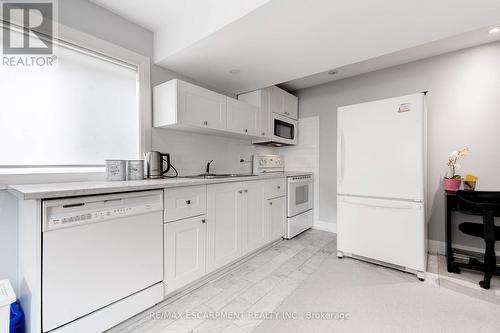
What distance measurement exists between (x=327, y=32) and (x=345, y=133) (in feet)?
3.70

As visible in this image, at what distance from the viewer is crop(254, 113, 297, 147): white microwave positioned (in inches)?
131

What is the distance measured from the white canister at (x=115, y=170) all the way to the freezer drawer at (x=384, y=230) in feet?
7.53

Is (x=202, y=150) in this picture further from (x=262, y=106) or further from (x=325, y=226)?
(x=325, y=226)

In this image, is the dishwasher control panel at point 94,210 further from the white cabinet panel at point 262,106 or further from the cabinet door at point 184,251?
the white cabinet panel at point 262,106

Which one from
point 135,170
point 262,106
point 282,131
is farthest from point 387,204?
point 135,170

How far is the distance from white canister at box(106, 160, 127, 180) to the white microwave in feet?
6.48

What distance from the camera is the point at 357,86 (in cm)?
335

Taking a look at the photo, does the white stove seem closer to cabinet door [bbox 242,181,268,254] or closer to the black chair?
cabinet door [bbox 242,181,268,254]

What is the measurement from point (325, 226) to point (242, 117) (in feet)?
7.37

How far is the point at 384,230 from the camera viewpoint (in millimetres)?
2285

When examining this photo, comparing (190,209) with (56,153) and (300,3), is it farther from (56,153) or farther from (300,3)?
(300,3)

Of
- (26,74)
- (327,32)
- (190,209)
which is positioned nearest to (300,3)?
(327,32)

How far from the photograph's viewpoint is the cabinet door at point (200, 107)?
213 centimetres

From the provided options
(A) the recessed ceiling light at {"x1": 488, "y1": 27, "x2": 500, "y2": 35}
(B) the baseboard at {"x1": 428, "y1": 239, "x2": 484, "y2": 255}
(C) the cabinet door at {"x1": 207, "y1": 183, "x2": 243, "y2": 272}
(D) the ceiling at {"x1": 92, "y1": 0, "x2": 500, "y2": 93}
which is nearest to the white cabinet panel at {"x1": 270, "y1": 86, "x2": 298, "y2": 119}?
(D) the ceiling at {"x1": 92, "y1": 0, "x2": 500, "y2": 93}
